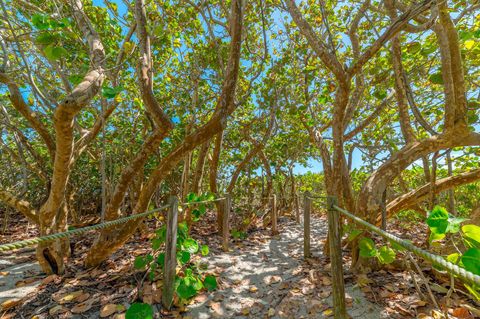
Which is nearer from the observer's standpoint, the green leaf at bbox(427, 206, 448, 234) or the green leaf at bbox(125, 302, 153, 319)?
the green leaf at bbox(427, 206, 448, 234)

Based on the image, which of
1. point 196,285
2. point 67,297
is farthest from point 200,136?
point 67,297

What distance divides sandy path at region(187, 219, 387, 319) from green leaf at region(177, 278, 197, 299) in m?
0.32

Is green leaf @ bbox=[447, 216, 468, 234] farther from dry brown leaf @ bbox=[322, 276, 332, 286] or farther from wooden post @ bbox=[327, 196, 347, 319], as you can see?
dry brown leaf @ bbox=[322, 276, 332, 286]

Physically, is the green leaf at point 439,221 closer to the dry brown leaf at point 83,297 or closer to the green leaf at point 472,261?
the green leaf at point 472,261

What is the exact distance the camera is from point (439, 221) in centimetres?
130

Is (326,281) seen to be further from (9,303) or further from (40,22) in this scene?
(40,22)

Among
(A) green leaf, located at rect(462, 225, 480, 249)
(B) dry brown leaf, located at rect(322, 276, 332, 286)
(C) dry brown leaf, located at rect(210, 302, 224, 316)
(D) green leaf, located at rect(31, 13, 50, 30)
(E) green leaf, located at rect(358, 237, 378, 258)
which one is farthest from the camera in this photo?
(B) dry brown leaf, located at rect(322, 276, 332, 286)

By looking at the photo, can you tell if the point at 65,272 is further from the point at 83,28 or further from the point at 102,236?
the point at 83,28

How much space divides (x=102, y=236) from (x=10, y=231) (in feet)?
16.4

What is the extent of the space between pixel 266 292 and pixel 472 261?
8.47ft

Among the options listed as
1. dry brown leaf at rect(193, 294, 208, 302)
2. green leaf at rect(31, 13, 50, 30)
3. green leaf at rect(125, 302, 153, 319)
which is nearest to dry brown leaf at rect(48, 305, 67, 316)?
green leaf at rect(125, 302, 153, 319)

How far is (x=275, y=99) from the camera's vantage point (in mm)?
5199

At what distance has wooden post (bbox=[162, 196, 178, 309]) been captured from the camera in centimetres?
256

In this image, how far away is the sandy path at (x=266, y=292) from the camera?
262cm
